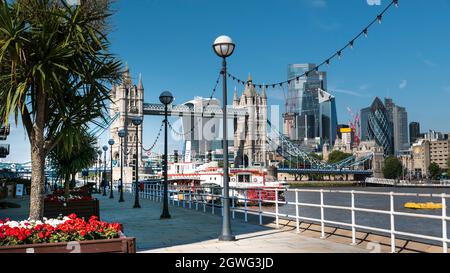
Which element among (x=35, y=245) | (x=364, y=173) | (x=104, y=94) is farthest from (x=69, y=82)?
(x=364, y=173)

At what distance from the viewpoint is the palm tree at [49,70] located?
8172 mm

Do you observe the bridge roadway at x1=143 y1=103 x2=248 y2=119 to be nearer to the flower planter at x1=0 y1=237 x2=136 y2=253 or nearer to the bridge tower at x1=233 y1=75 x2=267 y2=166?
the bridge tower at x1=233 y1=75 x2=267 y2=166

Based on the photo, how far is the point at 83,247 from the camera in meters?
7.01

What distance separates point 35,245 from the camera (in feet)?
22.2

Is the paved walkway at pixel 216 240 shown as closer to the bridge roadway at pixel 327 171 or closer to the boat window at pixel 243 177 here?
the boat window at pixel 243 177

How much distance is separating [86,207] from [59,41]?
6387mm

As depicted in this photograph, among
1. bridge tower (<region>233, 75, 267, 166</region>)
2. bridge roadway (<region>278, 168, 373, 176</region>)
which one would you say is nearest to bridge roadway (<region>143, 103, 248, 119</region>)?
bridge tower (<region>233, 75, 267, 166</region>)

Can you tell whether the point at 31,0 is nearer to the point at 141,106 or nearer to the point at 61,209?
the point at 61,209

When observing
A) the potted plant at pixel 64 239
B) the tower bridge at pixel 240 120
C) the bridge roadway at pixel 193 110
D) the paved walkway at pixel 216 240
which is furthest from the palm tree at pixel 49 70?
the bridge roadway at pixel 193 110

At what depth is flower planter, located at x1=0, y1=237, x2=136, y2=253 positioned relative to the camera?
6.70 metres

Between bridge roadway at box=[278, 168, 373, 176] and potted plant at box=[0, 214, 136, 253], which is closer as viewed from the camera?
potted plant at box=[0, 214, 136, 253]

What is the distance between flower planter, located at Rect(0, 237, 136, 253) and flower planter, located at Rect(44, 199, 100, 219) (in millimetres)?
6730

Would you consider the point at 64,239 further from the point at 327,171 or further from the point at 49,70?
the point at 327,171
